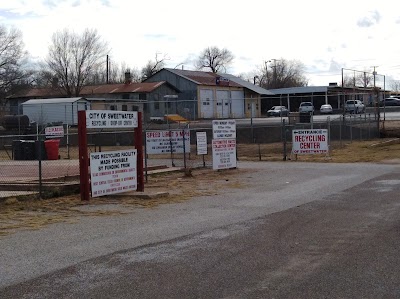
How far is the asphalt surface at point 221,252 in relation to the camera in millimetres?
6488

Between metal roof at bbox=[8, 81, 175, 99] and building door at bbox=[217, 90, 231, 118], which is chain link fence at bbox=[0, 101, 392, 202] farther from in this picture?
metal roof at bbox=[8, 81, 175, 99]

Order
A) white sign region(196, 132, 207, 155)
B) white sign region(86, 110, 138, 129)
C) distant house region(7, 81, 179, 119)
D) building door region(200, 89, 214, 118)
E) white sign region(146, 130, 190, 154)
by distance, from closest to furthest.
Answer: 1. white sign region(86, 110, 138, 129)
2. white sign region(146, 130, 190, 154)
3. white sign region(196, 132, 207, 155)
4. building door region(200, 89, 214, 118)
5. distant house region(7, 81, 179, 119)

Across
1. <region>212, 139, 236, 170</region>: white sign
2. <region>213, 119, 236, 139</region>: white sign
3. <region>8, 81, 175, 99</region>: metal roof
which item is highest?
<region>8, 81, 175, 99</region>: metal roof

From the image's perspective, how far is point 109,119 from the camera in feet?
47.1

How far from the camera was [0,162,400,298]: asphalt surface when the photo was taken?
6488mm

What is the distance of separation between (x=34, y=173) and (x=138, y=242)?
11.3 m

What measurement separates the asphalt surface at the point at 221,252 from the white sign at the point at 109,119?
8.60ft

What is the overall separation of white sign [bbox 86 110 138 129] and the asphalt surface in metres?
2.62

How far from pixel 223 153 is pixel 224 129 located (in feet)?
2.92

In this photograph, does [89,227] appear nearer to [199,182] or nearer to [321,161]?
[199,182]

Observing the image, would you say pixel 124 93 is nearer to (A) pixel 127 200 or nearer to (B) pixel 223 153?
(B) pixel 223 153

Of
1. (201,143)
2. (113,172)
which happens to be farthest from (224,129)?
(113,172)

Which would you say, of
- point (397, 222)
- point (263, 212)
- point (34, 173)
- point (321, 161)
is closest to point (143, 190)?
point (263, 212)

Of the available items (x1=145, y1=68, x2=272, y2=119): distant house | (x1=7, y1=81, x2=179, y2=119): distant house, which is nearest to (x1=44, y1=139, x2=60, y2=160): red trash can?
(x1=7, y1=81, x2=179, y2=119): distant house
